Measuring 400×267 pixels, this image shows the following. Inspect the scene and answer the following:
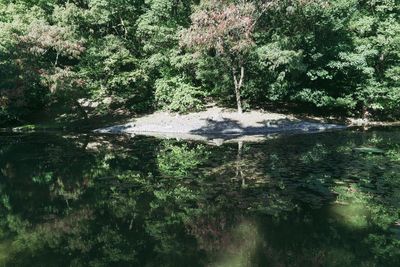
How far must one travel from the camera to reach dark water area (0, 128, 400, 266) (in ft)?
33.4

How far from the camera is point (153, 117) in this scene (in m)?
38.4

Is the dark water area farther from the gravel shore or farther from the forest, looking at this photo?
the forest

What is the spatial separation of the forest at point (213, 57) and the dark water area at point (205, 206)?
12172mm

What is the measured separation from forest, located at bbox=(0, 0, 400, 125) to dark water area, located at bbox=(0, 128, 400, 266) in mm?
12172

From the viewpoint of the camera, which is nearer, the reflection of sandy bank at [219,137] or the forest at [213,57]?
the reflection of sandy bank at [219,137]

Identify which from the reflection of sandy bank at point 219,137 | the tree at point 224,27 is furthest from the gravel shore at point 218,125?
the tree at point 224,27

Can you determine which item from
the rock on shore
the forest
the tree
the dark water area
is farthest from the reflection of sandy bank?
the tree

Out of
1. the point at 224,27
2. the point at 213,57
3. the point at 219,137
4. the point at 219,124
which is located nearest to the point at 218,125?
the point at 219,124

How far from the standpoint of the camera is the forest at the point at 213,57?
34781 mm

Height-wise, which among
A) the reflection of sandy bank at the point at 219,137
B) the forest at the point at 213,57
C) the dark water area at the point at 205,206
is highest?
the forest at the point at 213,57

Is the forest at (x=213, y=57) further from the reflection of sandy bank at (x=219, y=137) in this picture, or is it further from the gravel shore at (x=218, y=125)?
the reflection of sandy bank at (x=219, y=137)

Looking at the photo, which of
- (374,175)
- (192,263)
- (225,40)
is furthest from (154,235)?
(225,40)

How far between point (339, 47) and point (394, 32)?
4.57 metres

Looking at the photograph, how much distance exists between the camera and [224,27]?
31172 mm
